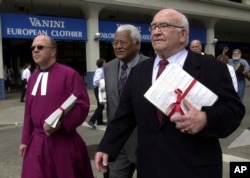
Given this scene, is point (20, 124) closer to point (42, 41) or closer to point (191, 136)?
point (42, 41)

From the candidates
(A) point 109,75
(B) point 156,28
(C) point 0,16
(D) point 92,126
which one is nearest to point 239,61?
(D) point 92,126

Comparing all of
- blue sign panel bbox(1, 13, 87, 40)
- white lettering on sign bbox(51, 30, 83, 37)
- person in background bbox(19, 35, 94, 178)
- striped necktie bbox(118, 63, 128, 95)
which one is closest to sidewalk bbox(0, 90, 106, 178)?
person in background bbox(19, 35, 94, 178)

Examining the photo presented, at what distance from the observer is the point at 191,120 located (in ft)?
7.59

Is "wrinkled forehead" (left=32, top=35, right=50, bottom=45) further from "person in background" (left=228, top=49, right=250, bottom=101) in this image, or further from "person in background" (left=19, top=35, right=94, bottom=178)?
"person in background" (left=228, top=49, right=250, bottom=101)

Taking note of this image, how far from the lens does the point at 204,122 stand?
2.34m

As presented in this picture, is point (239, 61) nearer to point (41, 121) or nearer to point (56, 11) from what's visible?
point (41, 121)

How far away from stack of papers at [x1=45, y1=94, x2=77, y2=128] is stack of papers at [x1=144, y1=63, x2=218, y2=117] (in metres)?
1.46

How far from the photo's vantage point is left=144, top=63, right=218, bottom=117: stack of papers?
241cm

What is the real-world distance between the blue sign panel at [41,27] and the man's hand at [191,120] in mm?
18010

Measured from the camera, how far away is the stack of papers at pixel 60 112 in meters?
3.77

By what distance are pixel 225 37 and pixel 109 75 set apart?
112 feet

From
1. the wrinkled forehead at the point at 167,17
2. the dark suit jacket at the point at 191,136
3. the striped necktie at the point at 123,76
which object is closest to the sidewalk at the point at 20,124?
the striped necktie at the point at 123,76

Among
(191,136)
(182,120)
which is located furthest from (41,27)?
(182,120)

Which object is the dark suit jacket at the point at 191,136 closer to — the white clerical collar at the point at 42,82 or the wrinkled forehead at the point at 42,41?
the white clerical collar at the point at 42,82
